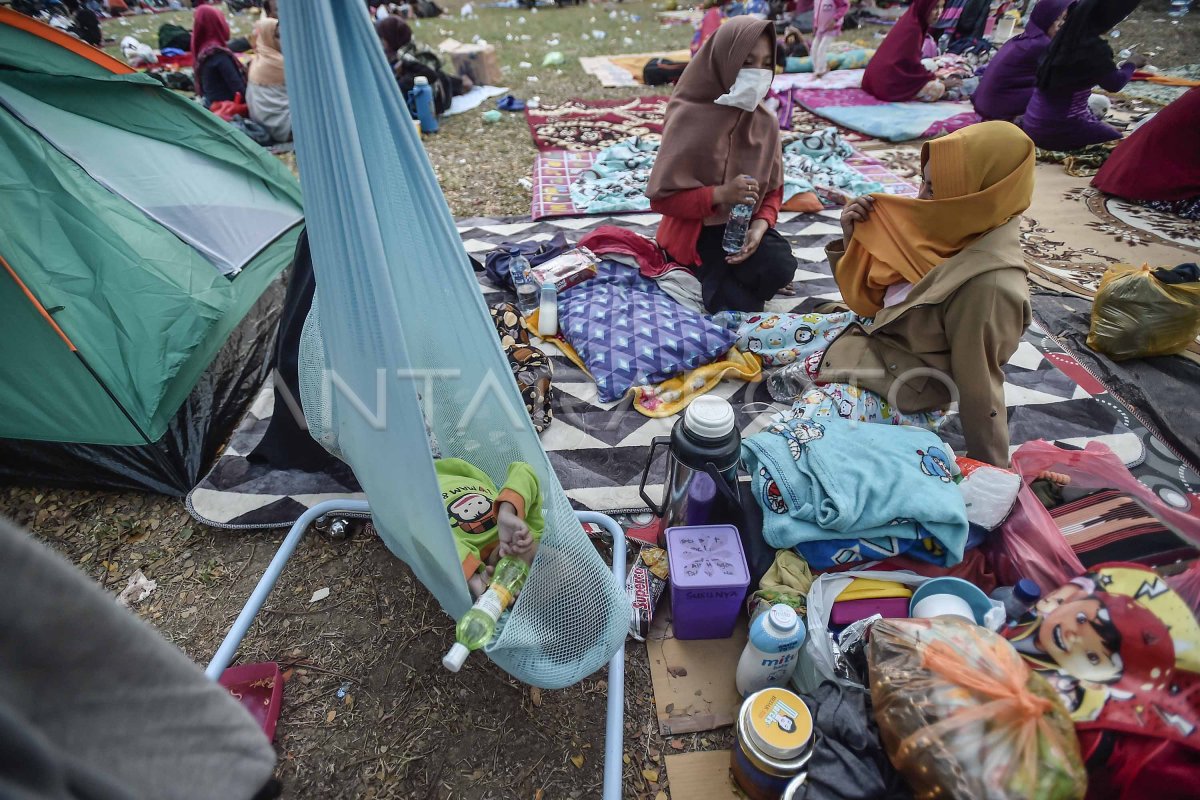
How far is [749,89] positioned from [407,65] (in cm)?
474

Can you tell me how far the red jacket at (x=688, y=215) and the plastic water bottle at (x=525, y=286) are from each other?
0.76 m

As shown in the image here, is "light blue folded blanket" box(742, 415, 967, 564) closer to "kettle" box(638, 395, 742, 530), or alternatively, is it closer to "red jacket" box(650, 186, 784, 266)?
"kettle" box(638, 395, 742, 530)

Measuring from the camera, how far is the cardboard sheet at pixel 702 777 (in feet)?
4.79

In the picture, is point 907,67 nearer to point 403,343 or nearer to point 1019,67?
point 1019,67

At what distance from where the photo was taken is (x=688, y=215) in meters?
2.87

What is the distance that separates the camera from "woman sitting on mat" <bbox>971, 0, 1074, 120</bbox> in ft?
15.7

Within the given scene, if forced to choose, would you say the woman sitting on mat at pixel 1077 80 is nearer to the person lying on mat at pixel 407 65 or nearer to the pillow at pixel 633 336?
the pillow at pixel 633 336

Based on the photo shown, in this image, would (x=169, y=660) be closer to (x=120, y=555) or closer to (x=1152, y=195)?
(x=120, y=555)

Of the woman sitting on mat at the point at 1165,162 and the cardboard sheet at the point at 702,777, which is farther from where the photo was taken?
the woman sitting on mat at the point at 1165,162

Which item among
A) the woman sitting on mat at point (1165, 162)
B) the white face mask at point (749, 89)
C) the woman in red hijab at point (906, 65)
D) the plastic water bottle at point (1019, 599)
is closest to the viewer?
the plastic water bottle at point (1019, 599)

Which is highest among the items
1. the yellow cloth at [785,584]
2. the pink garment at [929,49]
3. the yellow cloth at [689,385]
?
the pink garment at [929,49]

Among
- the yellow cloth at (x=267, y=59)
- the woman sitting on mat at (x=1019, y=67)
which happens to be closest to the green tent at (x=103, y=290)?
the yellow cloth at (x=267, y=59)

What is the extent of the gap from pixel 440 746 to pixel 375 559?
0.70m

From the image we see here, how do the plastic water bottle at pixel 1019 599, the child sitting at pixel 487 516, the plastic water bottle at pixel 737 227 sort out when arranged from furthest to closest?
the plastic water bottle at pixel 737 227
the child sitting at pixel 487 516
the plastic water bottle at pixel 1019 599
